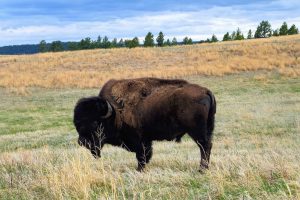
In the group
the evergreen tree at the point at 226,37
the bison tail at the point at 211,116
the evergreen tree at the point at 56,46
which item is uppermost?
the bison tail at the point at 211,116

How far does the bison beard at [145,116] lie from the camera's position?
7.29 meters

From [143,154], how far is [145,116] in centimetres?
63

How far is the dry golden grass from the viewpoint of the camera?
34.6m

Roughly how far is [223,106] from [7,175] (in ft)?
52.9

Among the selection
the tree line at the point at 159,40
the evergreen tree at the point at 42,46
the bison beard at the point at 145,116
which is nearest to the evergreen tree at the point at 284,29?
the tree line at the point at 159,40

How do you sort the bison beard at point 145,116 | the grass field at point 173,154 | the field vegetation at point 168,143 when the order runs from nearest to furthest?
1. the grass field at point 173,154
2. the field vegetation at point 168,143
3. the bison beard at point 145,116

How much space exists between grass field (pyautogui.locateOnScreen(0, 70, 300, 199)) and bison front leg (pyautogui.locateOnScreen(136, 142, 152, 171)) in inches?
6.3

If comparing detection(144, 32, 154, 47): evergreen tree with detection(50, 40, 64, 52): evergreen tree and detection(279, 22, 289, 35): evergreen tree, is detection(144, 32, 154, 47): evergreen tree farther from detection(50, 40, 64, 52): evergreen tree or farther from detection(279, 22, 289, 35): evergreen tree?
detection(50, 40, 64, 52): evergreen tree

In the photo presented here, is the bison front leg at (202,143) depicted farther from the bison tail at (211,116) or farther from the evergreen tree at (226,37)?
the evergreen tree at (226,37)

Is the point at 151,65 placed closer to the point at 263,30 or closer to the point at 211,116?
the point at 211,116

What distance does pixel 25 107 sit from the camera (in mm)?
24812

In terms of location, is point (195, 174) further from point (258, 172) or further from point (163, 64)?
point (163, 64)

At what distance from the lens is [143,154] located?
300 inches

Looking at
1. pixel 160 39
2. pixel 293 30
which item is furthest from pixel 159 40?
pixel 293 30
